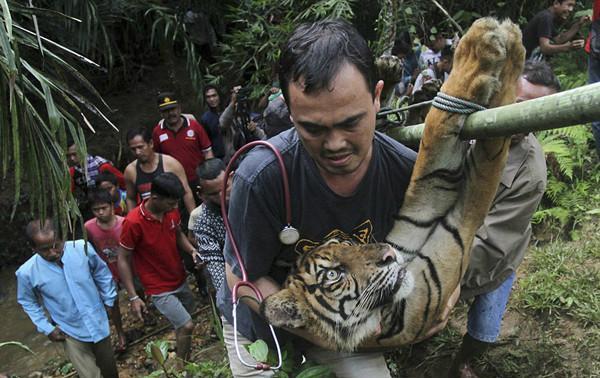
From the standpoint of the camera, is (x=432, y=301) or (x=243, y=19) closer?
(x=432, y=301)

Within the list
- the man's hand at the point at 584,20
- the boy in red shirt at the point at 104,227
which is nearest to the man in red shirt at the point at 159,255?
the boy in red shirt at the point at 104,227

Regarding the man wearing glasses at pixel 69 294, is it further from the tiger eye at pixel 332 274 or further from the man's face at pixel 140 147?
the tiger eye at pixel 332 274

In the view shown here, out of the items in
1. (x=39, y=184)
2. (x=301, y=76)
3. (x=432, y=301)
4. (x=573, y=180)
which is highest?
(x=301, y=76)

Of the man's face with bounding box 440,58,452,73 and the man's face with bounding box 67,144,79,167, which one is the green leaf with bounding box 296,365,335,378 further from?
the man's face with bounding box 440,58,452,73

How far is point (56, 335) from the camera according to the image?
3.83 m

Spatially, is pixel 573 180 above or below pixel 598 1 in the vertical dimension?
below

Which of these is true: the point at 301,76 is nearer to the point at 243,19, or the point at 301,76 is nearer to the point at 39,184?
the point at 39,184

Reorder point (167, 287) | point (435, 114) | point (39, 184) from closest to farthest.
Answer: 1. point (435, 114)
2. point (39, 184)
3. point (167, 287)

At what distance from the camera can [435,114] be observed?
155 centimetres

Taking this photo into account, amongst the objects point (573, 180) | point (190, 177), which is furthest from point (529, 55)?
point (190, 177)

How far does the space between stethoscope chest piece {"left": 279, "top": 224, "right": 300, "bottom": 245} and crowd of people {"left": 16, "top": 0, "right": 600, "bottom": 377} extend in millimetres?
34

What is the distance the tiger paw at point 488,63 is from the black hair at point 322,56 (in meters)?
0.25

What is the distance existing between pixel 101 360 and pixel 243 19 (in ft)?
14.9

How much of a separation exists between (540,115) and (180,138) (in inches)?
194
